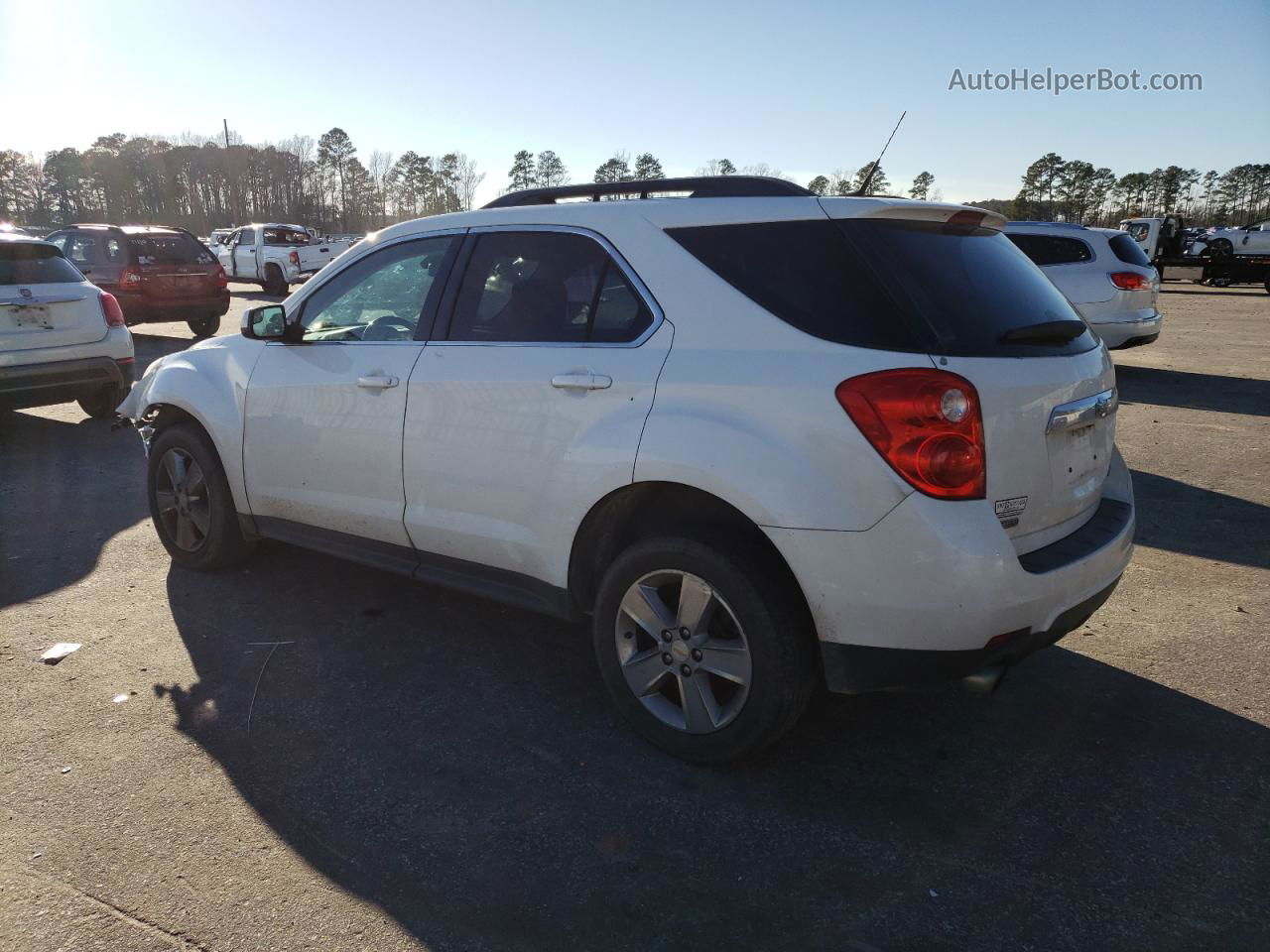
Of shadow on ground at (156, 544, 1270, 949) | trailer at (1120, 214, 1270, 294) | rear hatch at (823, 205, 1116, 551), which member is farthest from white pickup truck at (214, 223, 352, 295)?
rear hatch at (823, 205, 1116, 551)

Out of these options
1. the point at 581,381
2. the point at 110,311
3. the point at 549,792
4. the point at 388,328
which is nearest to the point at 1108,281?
the point at 388,328

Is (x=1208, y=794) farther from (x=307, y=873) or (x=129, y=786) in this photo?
(x=129, y=786)

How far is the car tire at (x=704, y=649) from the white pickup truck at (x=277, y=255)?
82.5 ft

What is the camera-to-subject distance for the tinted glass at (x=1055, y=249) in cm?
1162

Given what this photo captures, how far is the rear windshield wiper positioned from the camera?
2.79 metres

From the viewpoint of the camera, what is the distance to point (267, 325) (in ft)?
13.8

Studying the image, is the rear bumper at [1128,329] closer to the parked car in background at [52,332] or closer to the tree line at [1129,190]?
the parked car in background at [52,332]

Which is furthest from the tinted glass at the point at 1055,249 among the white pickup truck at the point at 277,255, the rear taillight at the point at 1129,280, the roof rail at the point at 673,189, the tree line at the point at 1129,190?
the tree line at the point at 1129,190

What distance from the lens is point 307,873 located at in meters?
2.50

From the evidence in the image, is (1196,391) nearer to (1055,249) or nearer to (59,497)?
(1055,249)

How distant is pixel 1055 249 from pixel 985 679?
428 inches

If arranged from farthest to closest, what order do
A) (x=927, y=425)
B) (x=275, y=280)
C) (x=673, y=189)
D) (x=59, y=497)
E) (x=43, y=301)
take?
1. (x=275, y=280)
2. (x=43, y=301)
3. (x=59, y=497)
4. (x=673, y=189)
5. (x=927, y=425)

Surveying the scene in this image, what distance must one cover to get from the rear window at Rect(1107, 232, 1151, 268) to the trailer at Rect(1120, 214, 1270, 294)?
54.3ft

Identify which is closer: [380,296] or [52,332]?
[380,296]
